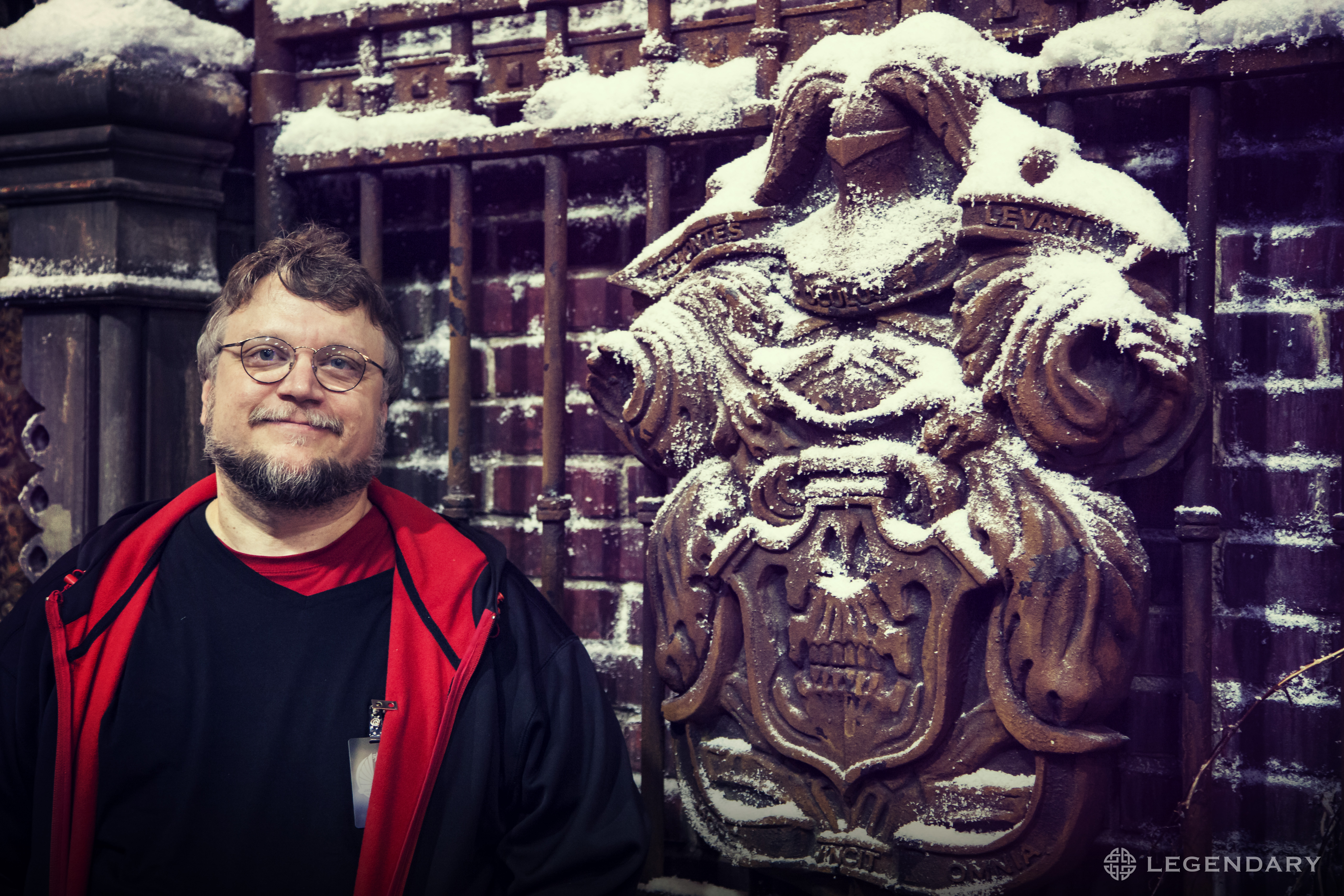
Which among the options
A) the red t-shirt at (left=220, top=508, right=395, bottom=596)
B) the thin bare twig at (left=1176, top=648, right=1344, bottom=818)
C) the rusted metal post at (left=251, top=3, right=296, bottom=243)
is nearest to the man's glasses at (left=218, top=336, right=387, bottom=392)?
the red t-shirt at (left=220, top=508, right=395, bottom=596)

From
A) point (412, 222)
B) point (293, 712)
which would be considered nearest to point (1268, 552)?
point (293, 712)

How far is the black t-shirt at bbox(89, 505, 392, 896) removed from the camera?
47.0 inches

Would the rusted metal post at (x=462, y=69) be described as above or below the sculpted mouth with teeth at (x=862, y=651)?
above

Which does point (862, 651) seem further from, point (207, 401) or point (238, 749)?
point (207, 401)

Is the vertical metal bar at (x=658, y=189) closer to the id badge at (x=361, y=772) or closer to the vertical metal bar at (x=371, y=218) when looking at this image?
the vertical metal bar at (x=371, y=218)

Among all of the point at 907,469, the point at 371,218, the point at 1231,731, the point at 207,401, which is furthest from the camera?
the point at 371,218

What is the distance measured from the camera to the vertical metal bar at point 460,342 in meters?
1.65

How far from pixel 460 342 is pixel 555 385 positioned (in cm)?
18

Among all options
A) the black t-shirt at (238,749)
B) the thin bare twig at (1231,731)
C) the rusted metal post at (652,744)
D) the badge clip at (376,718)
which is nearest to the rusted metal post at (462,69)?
the rusted metal post at (652,744)

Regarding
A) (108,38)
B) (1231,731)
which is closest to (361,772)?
(1231,731)

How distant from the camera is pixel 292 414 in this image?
1.30 meters

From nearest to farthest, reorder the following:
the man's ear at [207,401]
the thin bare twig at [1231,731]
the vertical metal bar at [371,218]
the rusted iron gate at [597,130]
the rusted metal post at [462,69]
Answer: the thin bare twig at [1231,731] < the rusted iron gate at [597,130] < the man's ear at [207,401] < the rusted metal post at [462,69] < the vertical metal bar at [371,218]

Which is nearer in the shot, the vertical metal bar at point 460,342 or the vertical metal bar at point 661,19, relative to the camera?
the vertical metal bar at point 661,19

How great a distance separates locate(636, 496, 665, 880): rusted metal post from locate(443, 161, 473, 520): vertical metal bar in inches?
11.2
